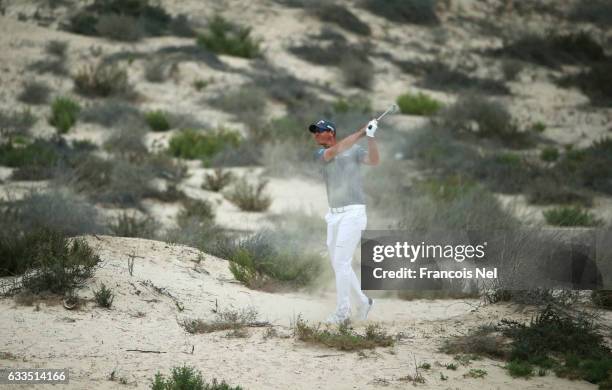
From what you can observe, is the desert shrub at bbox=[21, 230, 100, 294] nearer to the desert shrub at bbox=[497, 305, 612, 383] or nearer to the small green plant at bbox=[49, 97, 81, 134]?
the desert shrub at bbox=[497, 305, 612, 383]

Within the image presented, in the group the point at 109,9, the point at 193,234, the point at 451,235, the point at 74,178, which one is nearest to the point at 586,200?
the point at 451,235

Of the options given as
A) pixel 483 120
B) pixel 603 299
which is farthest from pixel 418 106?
pixel 603 299

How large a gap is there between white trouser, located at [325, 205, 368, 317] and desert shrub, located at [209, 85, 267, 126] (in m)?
12.9

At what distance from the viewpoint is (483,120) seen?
21625 mm

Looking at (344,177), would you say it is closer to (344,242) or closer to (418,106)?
(344,242)

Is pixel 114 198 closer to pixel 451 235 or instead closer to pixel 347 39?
pixel 451 235

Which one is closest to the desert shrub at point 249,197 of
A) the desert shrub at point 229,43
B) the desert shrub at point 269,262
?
the desert shrub at point 269,262

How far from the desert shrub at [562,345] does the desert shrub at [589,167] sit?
9.33m

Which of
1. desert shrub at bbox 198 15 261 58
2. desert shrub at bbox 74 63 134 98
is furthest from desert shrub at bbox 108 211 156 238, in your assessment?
desert shrub at bbox 198 15 261 58

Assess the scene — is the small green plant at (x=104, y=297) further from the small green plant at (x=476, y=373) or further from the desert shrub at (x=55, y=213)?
the desert shrub at (x=55, y=213)

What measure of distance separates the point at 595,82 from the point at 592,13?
33.6 ft

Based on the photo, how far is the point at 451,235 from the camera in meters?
11.2

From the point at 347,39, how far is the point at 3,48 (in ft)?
37.3

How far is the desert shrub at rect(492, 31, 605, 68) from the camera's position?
94.6 feet
